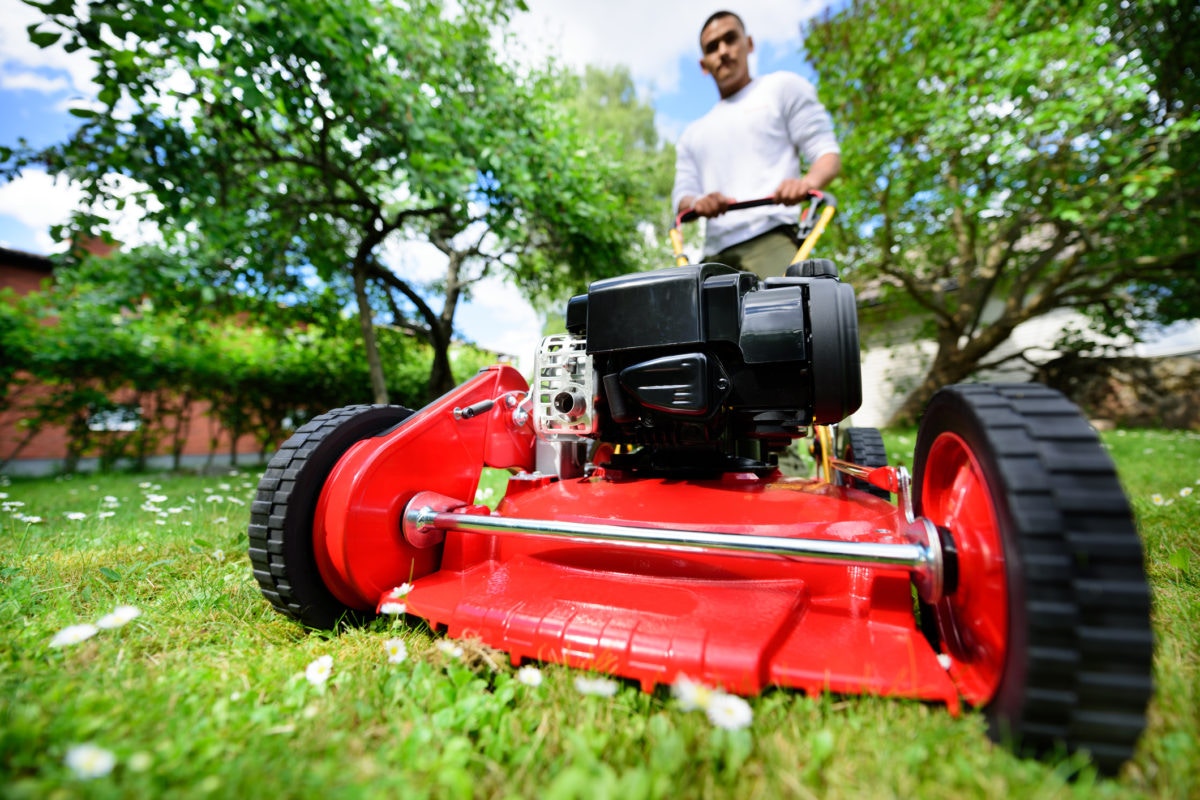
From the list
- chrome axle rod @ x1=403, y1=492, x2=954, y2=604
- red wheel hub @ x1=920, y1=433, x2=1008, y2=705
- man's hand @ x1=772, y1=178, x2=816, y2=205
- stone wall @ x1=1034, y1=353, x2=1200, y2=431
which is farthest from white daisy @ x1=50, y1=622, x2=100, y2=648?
stone wall @ x1=1034, y1=353, x2=1200, y2=431

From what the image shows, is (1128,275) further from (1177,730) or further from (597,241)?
(1177,730)

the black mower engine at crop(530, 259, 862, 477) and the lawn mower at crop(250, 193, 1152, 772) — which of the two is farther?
the black mower engine at crop(530, 259, 862, 477)

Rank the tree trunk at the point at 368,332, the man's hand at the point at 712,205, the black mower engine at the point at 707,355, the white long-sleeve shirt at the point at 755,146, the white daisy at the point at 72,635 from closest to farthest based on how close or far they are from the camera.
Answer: the white daisy at the point at 72,635, the black mower engine at the point at 707,355, the man's hand at the point at 712,205, the white long-sleeve shirt at the point at 755,146, the tree trunk at the point at 368,332

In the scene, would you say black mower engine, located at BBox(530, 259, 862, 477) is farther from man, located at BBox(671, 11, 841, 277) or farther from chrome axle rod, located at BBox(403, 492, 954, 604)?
man, located at BBox(671, 11, 841, 277)

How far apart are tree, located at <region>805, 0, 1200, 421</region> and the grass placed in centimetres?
749

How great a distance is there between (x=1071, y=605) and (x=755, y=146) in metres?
2.54

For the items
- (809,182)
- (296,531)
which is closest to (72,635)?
(296,531)

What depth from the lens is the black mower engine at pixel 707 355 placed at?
1.33 meters

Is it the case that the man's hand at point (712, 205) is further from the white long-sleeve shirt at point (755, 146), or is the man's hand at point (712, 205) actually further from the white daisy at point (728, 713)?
the white daisy at point (728, 713)

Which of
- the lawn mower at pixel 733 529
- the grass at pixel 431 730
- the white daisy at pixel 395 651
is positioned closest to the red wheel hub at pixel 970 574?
the lawn mower at pixel 733 529

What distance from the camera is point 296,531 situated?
1.38m

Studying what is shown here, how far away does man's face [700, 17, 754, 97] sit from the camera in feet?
9.60

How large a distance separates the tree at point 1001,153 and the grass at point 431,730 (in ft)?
24.6

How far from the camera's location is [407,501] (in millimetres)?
1557
